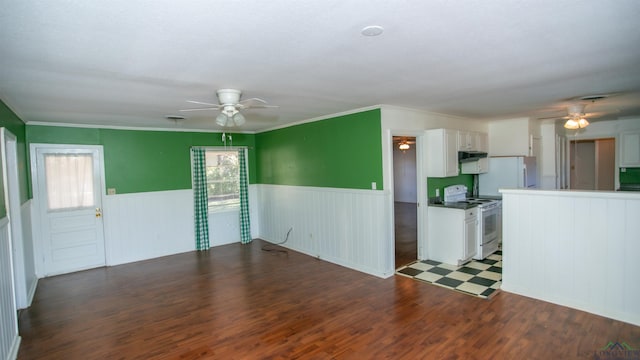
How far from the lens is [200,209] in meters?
6.52

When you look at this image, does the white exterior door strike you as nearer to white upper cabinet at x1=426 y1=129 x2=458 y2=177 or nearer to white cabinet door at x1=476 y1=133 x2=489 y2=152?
white upper cabinet at x1=426 y1=129 x2=458 y2=177

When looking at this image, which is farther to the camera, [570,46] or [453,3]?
[570,46]

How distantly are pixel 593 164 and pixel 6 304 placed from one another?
11974mm

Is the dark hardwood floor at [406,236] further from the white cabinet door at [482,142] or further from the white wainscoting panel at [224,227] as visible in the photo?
the white wainscoting panel at [224,227]

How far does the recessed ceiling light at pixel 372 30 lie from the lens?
1859 mm

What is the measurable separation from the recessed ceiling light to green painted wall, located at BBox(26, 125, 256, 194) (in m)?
5.36

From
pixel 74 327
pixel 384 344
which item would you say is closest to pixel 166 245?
pixel 74 327

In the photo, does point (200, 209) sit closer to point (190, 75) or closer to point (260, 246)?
point (260, 246)

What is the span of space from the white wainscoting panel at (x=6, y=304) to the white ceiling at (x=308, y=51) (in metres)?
1.41

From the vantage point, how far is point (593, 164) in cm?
887

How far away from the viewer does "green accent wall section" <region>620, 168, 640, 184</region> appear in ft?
21.4

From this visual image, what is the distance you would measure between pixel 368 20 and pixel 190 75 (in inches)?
65.0

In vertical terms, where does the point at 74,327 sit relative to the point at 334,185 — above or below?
below

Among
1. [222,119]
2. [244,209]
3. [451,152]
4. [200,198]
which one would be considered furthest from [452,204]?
[200,198]
